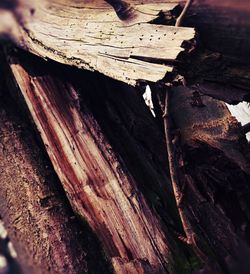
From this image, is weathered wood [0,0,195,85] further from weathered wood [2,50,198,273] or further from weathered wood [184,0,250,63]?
weathered wood [2,50,198,273]

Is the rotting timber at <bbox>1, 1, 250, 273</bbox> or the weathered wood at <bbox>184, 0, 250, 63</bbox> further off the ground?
the weathered wood at <bbox>184, 0, 250, 63</bbox>

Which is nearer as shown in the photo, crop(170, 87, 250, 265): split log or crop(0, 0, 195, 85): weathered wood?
crop(0, 0, 195, 85): weathered wood

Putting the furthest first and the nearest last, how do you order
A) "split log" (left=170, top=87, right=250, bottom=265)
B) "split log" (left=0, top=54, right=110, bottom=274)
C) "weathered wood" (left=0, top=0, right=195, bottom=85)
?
1. "split log" (left=170, top=87, right=250, bottom=265)
2. "split log" (left=0, top=54, right=110, bottom=274)
3. "weathered wood" (left=0, top=0, right=195, bottom=85)

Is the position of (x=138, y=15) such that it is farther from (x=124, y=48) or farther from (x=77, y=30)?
(x=77, y=30)

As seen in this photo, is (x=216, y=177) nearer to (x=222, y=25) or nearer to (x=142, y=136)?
(x=142, y=136)

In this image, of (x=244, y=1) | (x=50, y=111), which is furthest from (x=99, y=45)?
(x=244, y=1)

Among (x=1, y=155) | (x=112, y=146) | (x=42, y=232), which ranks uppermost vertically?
(x=1, y=155)

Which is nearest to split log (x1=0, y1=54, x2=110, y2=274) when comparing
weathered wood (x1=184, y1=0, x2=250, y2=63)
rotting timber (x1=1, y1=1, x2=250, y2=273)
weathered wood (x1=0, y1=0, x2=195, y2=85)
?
rotting timber (x1=1, y1=1, x2=250, y2=273)
